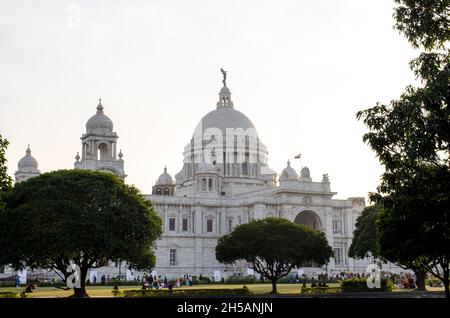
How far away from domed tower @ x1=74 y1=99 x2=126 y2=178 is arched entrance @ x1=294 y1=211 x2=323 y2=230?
2863cm

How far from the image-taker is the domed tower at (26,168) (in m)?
102

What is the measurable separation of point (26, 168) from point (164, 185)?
25.1 metres

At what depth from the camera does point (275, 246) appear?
58031 millimetres

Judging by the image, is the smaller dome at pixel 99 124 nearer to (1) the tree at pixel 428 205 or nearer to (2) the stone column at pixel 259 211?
(2) the stone column at pixel 259 211

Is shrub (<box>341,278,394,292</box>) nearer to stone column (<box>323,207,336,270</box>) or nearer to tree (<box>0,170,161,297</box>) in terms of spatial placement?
tree (<box>0,170,161,297</box>)

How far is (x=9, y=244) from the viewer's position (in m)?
44.5

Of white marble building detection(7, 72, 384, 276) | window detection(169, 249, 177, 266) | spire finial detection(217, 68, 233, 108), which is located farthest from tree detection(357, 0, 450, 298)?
spire finial detection(217, 68, 233, 108)

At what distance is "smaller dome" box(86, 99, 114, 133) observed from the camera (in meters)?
94.6

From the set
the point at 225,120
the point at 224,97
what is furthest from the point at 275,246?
the point at 224,97

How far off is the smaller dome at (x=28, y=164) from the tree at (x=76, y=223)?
5503cm

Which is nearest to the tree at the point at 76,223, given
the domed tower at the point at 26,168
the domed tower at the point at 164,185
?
the domed tower at the point at 26,168

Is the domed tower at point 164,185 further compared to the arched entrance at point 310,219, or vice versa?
the domed tower at point 164,185
